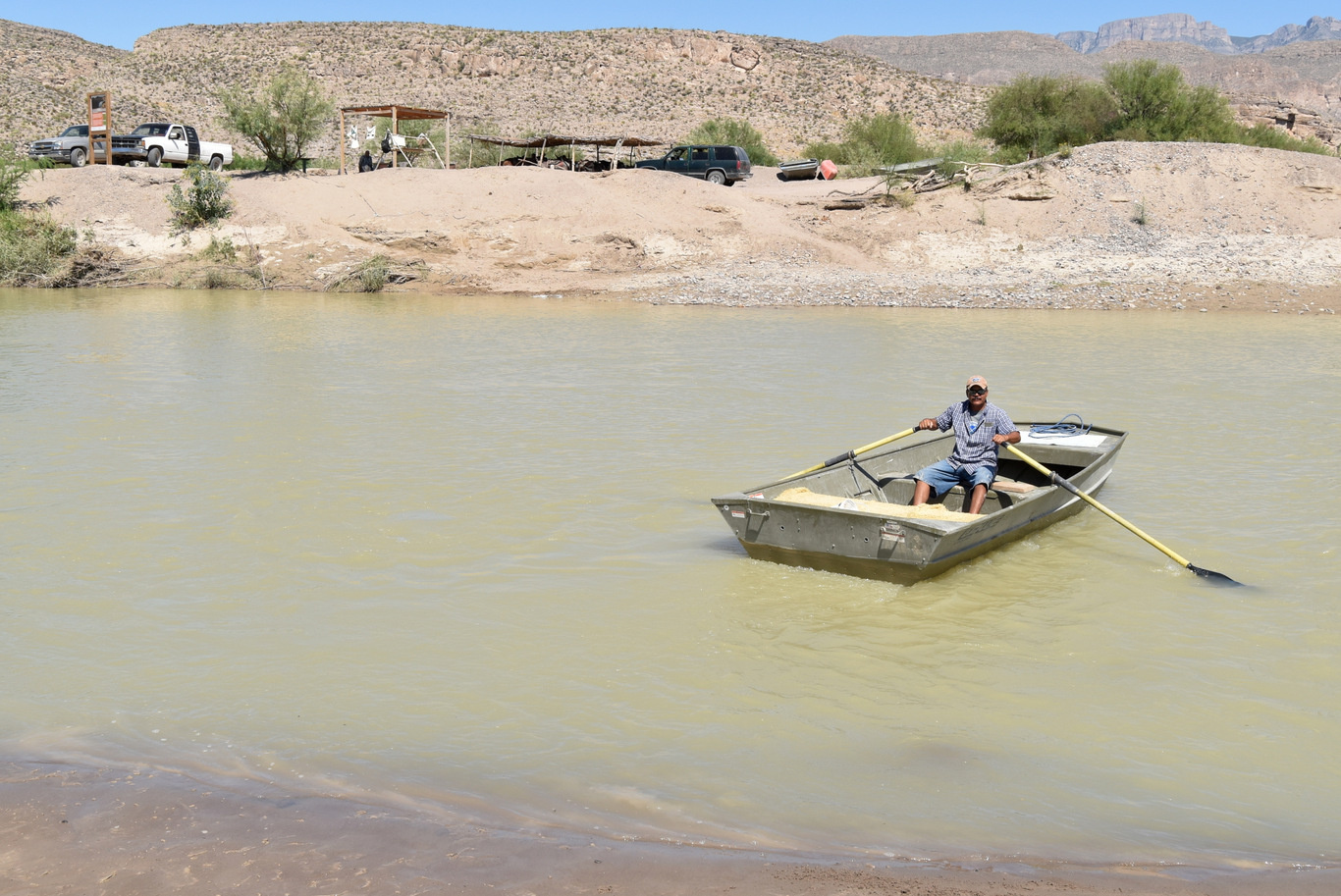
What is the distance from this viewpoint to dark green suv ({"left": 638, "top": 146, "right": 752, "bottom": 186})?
33.5 m

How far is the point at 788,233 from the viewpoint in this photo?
96.0ft

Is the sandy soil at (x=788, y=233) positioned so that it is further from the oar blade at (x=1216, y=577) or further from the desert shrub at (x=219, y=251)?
the oar blade at (x=1216, y=577)

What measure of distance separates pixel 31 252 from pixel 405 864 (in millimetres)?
27435

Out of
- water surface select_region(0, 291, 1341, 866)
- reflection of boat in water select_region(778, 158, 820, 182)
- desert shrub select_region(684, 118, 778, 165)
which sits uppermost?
desert shrub select_region(684, 118, 778, 165)

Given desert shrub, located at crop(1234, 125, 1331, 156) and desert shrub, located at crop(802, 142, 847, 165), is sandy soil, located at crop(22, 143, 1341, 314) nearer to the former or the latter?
desert shrub, located at crop(1234, 125, 1331, 156)

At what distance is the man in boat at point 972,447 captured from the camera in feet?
28.2

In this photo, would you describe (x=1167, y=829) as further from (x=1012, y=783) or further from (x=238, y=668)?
(x=238, y=668)

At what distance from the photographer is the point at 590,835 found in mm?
4270

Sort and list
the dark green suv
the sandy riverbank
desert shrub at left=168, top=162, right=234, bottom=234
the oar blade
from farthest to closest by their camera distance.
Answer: the dark green suv
desert shrub at left=168, top=162, right=234, bottom=234
the oar blade
the sandy riverbank

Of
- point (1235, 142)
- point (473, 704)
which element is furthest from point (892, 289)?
point (473, 704)

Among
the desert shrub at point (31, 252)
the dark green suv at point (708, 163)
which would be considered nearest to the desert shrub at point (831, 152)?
the dark green suv at point (708, 163)

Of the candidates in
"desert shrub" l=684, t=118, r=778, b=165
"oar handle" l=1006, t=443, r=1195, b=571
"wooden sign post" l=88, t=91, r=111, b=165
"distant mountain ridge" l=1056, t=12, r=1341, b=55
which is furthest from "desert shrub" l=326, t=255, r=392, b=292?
"distant mountain ridge" l=1056, t=12, r=1341, b=55

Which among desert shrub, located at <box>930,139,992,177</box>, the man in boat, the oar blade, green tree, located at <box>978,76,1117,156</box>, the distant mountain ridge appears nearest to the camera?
the oar blade

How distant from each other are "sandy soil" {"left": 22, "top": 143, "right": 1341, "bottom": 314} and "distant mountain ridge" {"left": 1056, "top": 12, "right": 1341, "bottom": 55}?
544 ft
